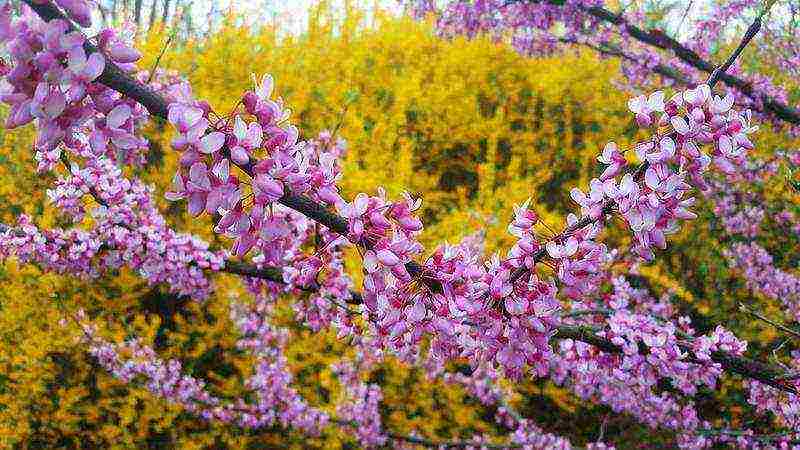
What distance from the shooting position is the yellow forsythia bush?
164 inches

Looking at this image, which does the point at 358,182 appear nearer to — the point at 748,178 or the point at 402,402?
the point at 402,402

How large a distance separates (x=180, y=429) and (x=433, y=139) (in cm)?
309

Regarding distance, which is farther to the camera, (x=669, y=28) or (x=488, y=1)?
(x=669, y=28)

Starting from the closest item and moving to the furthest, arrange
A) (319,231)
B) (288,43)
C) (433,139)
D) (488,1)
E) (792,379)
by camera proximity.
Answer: (792,379) < (319,231) < (488,1) < (433,139) < (288,43)

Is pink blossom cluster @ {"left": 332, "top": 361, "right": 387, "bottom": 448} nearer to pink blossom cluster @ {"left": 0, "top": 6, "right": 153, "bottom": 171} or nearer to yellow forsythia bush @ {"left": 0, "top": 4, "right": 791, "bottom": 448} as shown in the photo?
yellow forsythia bush @ {"left": 0, "top": 4, "right": 791, "bottom": 448}

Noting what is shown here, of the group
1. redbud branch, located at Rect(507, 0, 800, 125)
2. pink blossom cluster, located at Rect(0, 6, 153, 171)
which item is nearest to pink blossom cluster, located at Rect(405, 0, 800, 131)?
redbud branch, located at Rect(507, 0, 800, 125)

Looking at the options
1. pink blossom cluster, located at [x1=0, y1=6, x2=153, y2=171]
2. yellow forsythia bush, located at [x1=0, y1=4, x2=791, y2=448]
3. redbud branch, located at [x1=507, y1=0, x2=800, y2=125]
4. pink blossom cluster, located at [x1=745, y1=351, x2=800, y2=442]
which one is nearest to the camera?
pink blossom cluster, located at [x1=0, y1=6, x2=153, y2=171]

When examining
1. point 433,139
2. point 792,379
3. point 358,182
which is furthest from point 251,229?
point 433,139

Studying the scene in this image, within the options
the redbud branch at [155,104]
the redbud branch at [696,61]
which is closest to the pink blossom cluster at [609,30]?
the redbud branch at [696,61]

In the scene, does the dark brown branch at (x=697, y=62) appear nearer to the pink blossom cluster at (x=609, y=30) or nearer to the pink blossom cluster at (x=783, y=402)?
the pink blossom cluster at (x=609, y=30)

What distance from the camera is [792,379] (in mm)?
1585

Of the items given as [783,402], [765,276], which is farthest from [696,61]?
[765,276]

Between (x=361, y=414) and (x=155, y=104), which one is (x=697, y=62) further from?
(x=155, y=104)

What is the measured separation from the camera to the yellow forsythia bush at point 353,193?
416 cm
